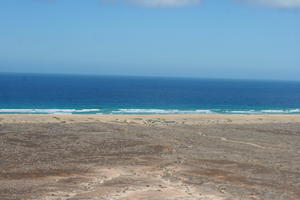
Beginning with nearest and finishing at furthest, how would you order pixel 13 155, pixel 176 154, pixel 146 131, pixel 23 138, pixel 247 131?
pixel 13 155, pixel 176 154, pixel 23 138, pixel 146 131, pixel 247 131

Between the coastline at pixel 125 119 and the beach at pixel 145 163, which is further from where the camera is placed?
the coastline at pixel 125 119

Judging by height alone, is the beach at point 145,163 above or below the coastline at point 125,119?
below

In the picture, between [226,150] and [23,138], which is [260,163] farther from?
[23,138]

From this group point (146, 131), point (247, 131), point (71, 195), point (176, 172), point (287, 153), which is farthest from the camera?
point (247, 131)

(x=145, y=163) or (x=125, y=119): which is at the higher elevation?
(x=125, y=119)

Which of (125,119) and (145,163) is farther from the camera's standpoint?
(125,119)

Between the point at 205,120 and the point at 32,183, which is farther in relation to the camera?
the point at 205,120

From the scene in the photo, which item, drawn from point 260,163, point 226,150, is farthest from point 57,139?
point 260,163

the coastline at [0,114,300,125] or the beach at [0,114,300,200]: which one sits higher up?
the coastline at [0,114,300,125]
